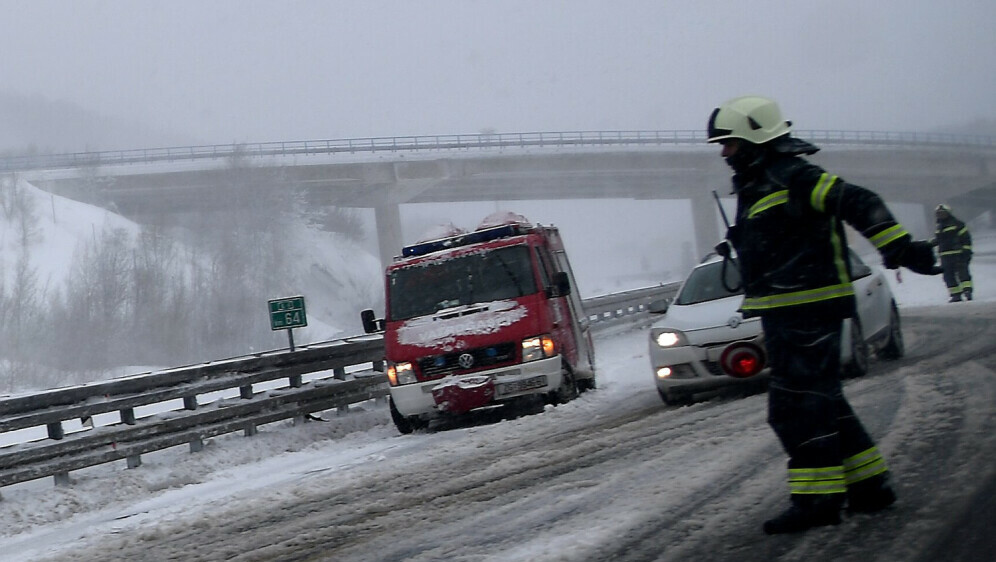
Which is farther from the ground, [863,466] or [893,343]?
[893,343]

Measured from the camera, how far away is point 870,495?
4340mm

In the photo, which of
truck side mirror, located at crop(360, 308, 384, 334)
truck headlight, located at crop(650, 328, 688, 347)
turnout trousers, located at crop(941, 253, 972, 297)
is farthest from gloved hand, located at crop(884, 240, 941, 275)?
turnout trousers, located at crop(941, 253, 972, 297)

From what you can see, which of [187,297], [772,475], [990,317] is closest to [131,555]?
[772,475]

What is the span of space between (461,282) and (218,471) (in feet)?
11.0

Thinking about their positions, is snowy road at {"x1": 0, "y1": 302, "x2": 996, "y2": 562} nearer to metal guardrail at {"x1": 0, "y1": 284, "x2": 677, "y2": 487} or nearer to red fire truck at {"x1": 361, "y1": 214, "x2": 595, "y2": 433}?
metal guardrail at {"x1": 0, "y1": 284, "x2": 677, "y2": 487}

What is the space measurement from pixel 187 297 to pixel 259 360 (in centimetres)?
4103

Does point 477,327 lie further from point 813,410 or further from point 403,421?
point 813,410

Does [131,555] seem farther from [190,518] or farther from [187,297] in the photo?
[187,297]

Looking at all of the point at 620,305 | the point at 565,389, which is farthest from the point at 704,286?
the point at 620,305

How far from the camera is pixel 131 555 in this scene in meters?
5.95

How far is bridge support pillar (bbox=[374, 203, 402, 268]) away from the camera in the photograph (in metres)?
54.2

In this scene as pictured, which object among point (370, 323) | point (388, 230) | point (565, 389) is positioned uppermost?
point (388, 230)

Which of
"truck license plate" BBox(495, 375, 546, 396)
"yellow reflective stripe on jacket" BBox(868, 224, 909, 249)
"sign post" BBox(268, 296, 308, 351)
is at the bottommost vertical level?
"truck license plate" BBox(495, 375, 546, 396)

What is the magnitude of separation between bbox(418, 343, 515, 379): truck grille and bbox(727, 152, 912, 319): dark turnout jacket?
591 centimetres
